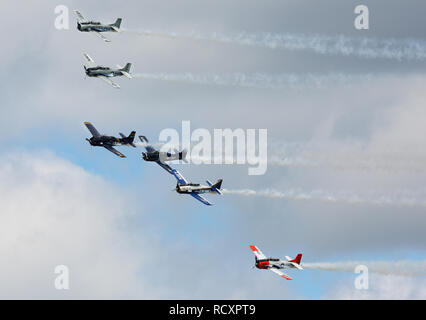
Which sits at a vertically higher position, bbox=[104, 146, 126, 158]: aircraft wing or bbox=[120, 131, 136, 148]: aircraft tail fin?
bbox=[120, 131, 136, 148]: aircraft tail fin

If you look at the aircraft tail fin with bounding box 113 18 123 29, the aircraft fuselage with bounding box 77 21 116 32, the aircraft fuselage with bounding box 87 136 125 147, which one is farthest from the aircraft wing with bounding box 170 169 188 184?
the aircraft tail fin with bounding box 113 18 123 29

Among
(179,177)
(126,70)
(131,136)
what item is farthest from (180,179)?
(126,70)

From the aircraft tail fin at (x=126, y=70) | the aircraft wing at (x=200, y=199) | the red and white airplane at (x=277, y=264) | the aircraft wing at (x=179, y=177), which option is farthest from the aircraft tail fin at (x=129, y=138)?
the red and white airplane at (x=277, y=264)

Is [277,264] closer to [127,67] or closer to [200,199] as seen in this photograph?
[200,199]

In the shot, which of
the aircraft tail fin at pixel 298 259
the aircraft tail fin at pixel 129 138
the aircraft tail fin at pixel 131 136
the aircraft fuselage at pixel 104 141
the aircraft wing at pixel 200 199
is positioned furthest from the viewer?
the aircraft tail fin at pixel 131 136

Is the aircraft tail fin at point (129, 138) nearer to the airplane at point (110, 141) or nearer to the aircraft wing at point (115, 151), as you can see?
the airplane at point (110, 141)

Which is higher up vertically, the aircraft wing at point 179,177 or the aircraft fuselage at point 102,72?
the aircraft fuselage at point 102,72

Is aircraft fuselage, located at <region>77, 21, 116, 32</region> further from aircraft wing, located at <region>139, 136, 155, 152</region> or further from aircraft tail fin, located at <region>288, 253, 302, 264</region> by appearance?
aircraft tail fin, located at <region>288, 253, 302, 264</region>

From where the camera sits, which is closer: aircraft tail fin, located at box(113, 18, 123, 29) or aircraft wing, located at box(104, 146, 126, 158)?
aircraft wing, located at box(104, 146, 126, 158)

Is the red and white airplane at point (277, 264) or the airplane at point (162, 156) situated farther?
the airplane at point (162, 156)
